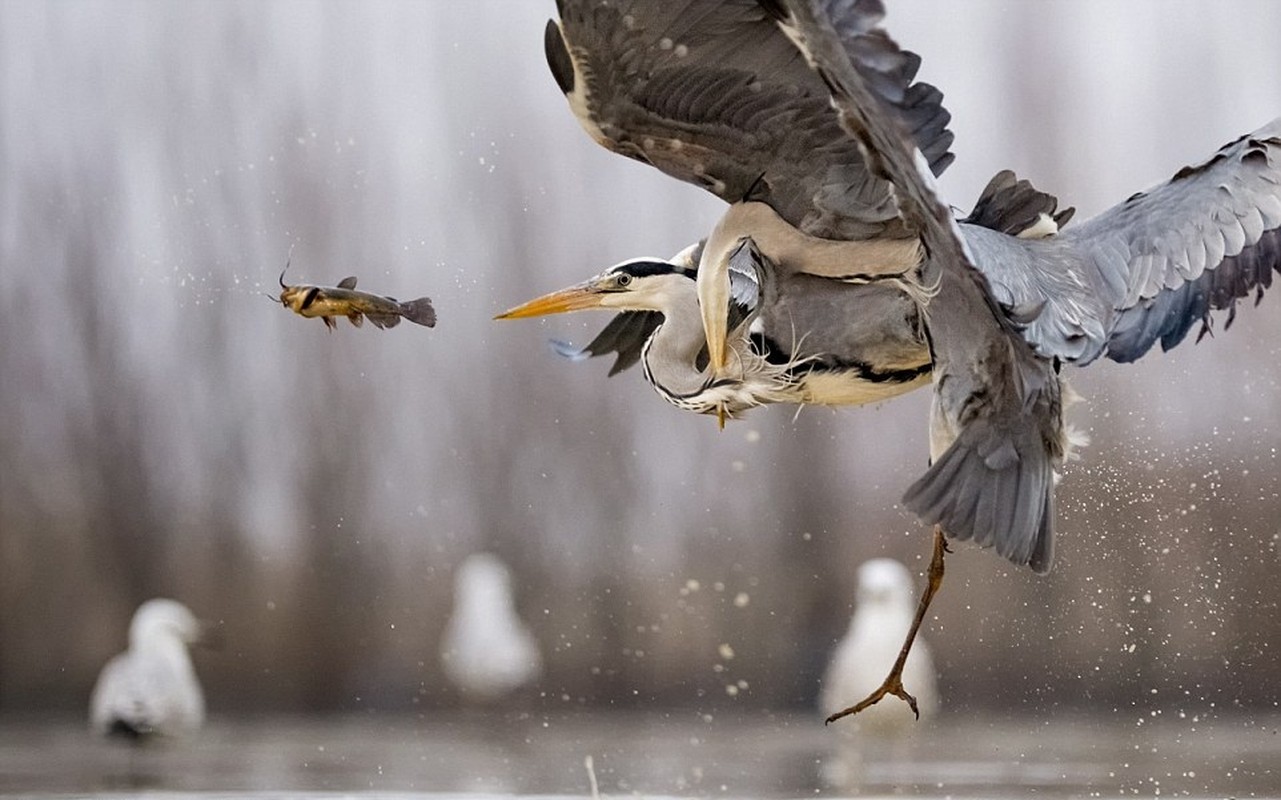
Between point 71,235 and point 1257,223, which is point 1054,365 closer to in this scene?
point 1257,223

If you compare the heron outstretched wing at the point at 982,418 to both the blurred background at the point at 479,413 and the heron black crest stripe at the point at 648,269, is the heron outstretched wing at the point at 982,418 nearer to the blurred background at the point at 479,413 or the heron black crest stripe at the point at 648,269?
the heron black crest stripe at the point at 648,269

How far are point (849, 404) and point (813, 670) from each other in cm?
129

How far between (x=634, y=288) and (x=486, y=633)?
1.40 meters

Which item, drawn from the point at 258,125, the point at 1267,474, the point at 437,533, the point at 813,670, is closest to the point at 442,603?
the point at 437,533

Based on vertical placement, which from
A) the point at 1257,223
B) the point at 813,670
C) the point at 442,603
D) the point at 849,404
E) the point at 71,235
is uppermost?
the point at 71,235

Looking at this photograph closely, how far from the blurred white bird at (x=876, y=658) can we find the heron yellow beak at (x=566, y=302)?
3.89 feet

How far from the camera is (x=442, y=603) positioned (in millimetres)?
2625

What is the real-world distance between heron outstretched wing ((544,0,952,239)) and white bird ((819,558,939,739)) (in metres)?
1.29

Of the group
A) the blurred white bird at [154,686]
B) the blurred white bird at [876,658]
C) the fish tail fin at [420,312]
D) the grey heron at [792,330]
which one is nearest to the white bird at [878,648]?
the blurred white bird at [876,658]

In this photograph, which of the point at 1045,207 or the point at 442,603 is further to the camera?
the point at 442,603

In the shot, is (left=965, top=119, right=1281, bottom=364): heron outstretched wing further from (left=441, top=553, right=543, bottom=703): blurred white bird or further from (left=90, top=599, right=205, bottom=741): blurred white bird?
(left=90, top=599, right=205, bottom=741): blurred white bird

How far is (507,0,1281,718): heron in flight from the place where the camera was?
1.15 m

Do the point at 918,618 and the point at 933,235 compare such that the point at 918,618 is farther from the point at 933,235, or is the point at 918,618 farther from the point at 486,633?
the point at 486,633

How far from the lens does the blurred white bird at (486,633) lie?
8.60ft
